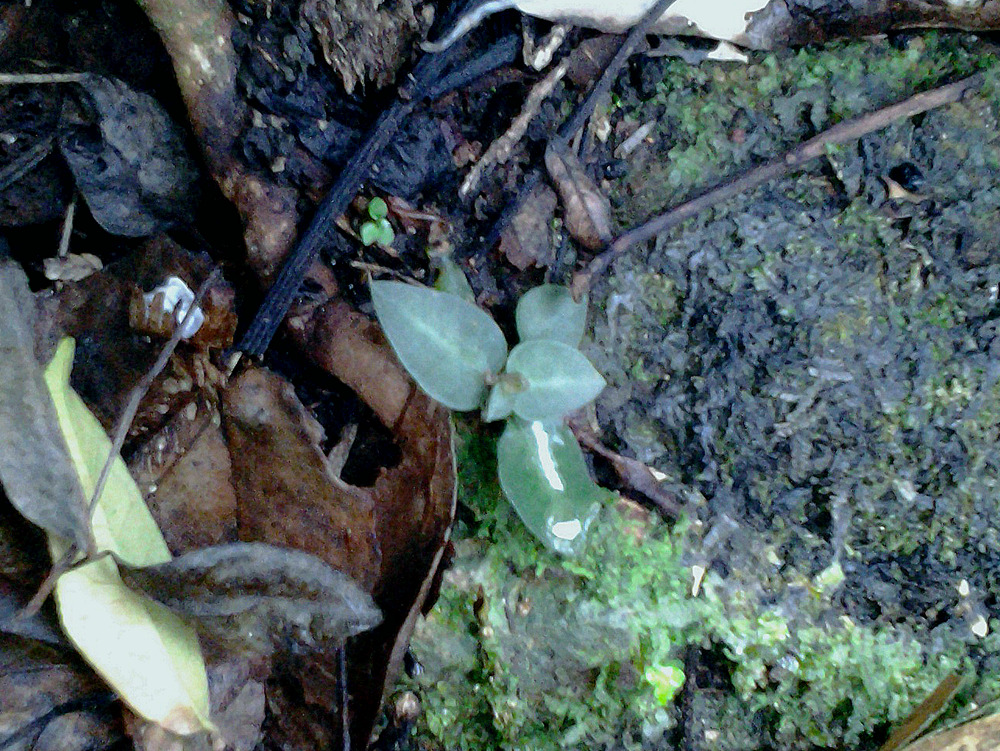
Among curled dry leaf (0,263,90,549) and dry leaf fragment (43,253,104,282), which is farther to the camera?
dry leaf fragment (43,253,104,282)

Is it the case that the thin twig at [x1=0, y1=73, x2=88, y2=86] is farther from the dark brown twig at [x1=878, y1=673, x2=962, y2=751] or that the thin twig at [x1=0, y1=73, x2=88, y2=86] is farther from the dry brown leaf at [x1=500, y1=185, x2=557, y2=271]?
the dark brown twig at [x1=878, y1=673, x2=962, y2=751]

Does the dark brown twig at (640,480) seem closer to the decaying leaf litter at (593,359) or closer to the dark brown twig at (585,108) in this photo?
the decaying leaf litter at (593,359)

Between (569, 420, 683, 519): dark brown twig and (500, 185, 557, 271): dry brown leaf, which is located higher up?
(500, 185, 557, 271): dry brown leaf

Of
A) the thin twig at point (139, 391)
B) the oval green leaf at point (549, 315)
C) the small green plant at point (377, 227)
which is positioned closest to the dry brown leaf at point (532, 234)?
the oval green leaf at point (549, 315)

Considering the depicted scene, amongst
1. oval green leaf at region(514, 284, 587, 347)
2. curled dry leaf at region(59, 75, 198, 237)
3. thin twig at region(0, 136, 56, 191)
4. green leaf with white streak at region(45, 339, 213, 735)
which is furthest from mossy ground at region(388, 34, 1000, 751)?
thin twig at region(0, 136, 56, 191)

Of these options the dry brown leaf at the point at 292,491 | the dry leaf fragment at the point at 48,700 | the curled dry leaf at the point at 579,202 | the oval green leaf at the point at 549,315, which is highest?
the curled dry leaf at the point at 579,202

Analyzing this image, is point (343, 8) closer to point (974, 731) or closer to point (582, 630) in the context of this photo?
→ point (582, 630)

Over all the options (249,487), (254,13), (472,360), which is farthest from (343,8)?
(249,487)
